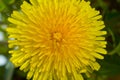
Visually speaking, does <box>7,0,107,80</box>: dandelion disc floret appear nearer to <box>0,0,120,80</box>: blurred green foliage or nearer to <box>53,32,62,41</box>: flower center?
<box>53,32,62,41</box>: flower center

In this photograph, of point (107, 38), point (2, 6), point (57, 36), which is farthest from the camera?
point (107, 38)

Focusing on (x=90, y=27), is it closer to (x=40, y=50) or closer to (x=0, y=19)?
(x=40, y=50)

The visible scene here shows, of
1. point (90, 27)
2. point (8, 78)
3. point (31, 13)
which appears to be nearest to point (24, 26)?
point (31, 13)

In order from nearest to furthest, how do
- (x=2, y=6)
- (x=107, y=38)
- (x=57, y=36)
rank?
1. (x=57, y=36)
2. (x=2, y=6)
3. (x=107, y=38)

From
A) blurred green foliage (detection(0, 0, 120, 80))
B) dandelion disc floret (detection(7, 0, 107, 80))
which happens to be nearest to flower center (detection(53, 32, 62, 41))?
dandelion disc floret (detection(7, 0, 107, 80))

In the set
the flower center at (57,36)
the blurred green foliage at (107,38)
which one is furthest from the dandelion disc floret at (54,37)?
the blurred green foliage at (107,38)

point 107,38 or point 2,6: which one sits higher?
point 2,6

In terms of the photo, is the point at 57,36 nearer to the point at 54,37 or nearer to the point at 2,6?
the point at 54,37

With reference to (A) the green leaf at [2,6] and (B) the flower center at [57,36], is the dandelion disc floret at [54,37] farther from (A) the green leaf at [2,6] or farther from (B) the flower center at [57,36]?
(A) the green leaf at [2,6]

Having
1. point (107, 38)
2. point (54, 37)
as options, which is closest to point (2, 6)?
point (54, 37)
